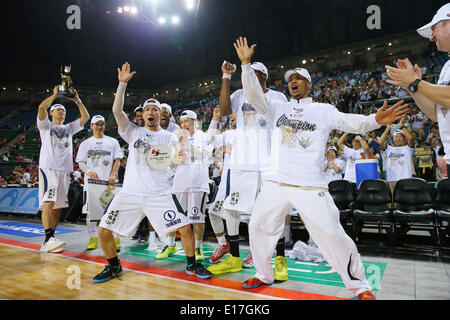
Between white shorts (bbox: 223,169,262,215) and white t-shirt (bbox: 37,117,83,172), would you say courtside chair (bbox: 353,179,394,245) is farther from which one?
white t-shirt (bbox: 37,117,83,172)

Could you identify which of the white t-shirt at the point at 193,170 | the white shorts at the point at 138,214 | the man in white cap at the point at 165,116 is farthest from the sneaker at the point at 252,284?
the man in white cap at the point at 165,116

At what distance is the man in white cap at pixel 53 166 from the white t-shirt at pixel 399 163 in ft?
21.0

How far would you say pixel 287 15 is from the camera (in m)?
22.0

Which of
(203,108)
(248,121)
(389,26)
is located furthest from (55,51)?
(248,121)

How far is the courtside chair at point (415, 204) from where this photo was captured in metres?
4.89

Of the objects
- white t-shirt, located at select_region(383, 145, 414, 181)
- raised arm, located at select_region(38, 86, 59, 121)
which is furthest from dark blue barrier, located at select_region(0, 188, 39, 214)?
white t-shirt, located at select_region(383, 145, 414, 181)

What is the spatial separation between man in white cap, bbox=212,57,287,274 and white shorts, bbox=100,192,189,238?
0.68 metres

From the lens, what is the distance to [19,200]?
1027cm

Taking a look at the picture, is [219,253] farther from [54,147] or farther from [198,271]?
[54,147]

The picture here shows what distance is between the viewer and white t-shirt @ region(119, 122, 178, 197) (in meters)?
3.51

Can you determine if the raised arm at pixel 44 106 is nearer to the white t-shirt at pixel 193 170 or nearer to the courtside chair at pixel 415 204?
the white t-shirt at pixel 193 170

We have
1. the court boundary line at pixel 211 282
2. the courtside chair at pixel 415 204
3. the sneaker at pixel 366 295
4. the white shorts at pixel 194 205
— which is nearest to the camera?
the sneaker at pixel 366 295

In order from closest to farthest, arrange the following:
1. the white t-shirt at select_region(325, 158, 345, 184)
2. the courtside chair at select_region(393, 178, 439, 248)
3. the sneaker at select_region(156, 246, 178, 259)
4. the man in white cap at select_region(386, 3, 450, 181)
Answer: the man in white cap at select_region(386, 3, 450, 181) < the sneaker at select_region(156, 246, 178, 259) < the courtside chair at select_region(393, 178, 439, 248) < the white t-shirt at select_region(325, 158, 345, 184)

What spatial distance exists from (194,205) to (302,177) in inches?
85.1
